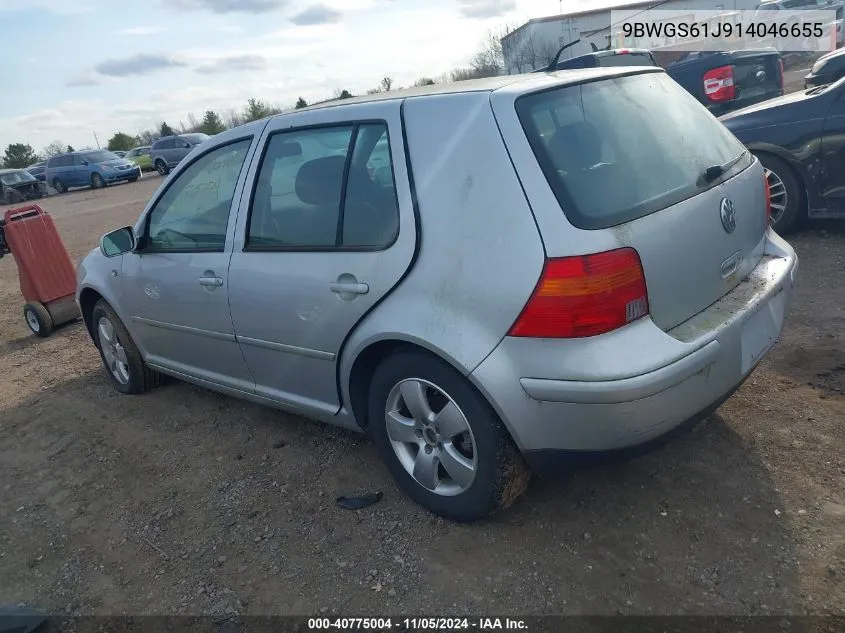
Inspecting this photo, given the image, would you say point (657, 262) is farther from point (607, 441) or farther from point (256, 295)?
point (256, 295)

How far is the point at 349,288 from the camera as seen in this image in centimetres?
286

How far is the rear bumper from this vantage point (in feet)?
7.54

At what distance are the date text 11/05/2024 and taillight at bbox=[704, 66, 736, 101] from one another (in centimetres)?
999

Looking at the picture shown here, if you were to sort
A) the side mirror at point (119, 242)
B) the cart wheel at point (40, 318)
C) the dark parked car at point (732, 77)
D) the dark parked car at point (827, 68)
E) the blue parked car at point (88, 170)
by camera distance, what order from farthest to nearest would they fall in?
the blue parked car at point (88, 170)
the dark parked car at point (732, 77)
the dark parked car at point (827, 68)
the cart wheel at point (40, 318)
the side mirror at point (119, 242)

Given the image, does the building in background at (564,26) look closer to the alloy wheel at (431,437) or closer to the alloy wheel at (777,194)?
the alloy wheel at (777,194)

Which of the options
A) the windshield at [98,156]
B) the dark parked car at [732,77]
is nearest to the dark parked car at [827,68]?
the dark parked car at [732,77]

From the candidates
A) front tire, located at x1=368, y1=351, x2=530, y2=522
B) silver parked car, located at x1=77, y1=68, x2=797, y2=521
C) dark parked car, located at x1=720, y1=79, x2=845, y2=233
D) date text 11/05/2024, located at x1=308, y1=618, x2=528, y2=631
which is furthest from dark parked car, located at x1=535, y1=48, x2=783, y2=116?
date text 11/05/2024, located at x1=308, y1=618, x2=528, y2=631

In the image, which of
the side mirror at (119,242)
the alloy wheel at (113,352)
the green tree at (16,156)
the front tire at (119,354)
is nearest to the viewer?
the side mirror at (119,242)

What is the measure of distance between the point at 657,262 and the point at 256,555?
6.66 feet

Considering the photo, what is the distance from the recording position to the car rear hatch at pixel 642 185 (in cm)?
238

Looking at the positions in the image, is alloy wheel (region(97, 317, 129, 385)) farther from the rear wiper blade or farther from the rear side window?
the rear wiper blade

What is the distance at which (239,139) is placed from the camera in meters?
3.57

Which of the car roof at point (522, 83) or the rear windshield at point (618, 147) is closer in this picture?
the rear windshield at point (618, 147)

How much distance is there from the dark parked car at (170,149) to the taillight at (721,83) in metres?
24.1
